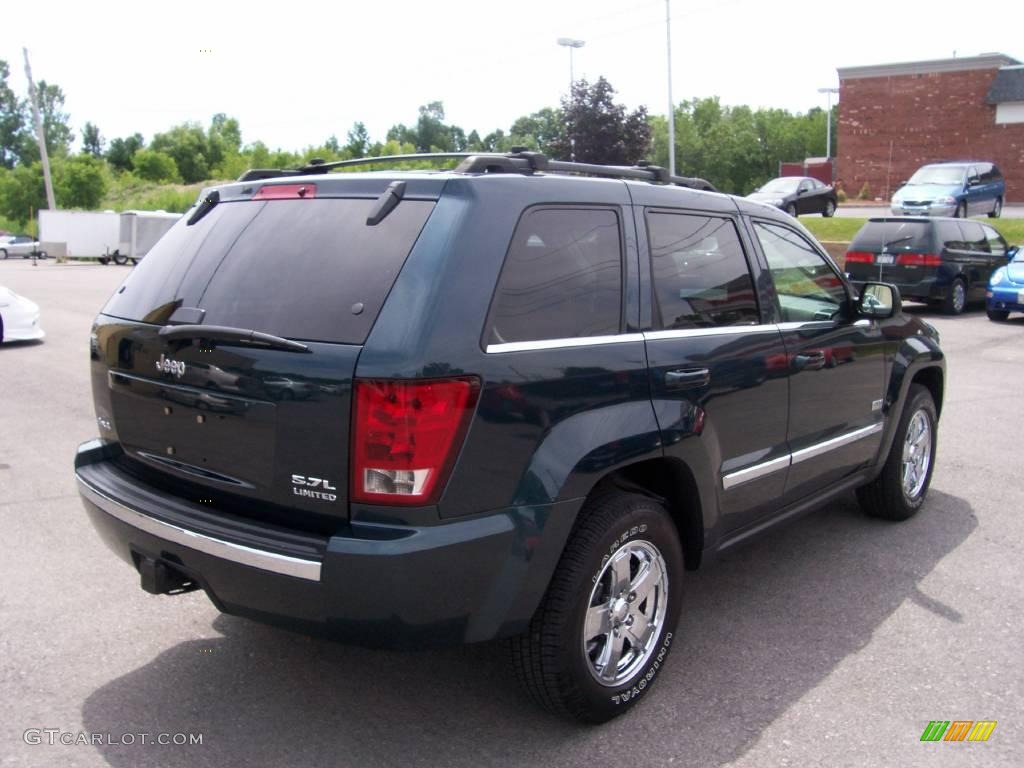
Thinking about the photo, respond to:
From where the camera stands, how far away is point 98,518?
11.6ft

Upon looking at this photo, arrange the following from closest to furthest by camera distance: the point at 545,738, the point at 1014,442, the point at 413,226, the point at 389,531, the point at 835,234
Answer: the point at 389,531 < the point at 413,226 < the point at 545,738 < the point at 1014,442 < the point at 835,234

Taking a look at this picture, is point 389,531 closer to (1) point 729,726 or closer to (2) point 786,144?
(1) point 729,726

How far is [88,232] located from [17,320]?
3488 cm

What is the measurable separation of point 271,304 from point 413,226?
0.54 metres

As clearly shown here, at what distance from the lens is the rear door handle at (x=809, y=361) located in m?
4.39

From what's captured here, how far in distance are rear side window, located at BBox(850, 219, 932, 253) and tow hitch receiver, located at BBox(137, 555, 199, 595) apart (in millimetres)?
15267

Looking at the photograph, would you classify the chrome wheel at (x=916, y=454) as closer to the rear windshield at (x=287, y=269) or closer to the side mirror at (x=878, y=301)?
the side mirror at (x=878, y=301)

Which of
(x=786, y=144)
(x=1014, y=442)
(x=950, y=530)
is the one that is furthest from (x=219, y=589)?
(x=786, y=144)

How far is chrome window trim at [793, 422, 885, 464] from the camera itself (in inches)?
176

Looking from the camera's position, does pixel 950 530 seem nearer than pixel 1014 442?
Yes

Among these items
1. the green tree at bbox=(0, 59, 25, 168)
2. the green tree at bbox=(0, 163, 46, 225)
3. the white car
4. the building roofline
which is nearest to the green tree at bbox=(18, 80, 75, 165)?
the green tree at bbox=(0, 59, 25, 168)

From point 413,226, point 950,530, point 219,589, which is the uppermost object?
point 413,226

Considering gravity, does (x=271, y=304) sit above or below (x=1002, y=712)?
above

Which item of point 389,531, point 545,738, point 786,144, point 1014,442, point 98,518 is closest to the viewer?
point 389,531
